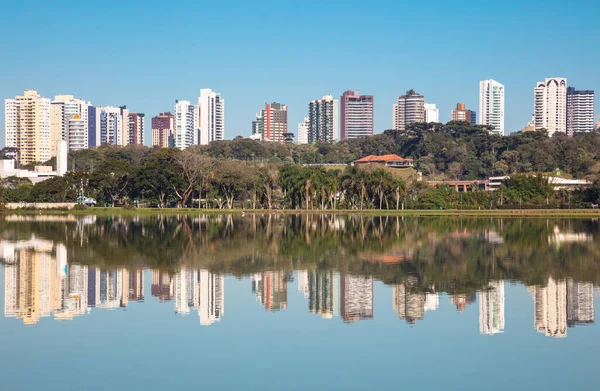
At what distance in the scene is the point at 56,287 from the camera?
22.1m

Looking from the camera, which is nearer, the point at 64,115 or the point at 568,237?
the point at 568,237

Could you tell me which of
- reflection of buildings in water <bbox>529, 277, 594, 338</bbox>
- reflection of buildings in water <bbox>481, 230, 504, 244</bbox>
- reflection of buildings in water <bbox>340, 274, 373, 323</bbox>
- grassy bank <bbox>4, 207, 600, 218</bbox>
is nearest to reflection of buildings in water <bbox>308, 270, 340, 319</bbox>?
reflection of buildings in water <bbox>340, 274, 373, 323</bbox>

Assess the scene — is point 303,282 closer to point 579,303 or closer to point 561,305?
point 561,305

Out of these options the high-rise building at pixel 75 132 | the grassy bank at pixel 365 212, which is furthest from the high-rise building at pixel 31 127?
the grassy bank at pixel 365 212

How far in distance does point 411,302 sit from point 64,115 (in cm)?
17850

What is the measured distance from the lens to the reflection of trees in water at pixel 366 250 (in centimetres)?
2586

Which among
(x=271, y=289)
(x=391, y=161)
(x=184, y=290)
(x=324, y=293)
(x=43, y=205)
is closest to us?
(x=324, y=293)

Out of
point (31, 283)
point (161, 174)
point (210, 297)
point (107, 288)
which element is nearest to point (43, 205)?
point (161, 174)

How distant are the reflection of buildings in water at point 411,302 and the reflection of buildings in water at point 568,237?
18.3 m

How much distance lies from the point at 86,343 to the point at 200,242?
22.1m

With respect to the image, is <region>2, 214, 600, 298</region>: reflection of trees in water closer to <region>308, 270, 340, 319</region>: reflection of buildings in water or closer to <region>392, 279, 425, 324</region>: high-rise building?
<region>392, 279, 425, 324</region>: high-rise building

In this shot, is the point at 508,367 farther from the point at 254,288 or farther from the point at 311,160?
the point at 311,160

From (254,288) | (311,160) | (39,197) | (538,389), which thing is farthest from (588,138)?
(538,389)

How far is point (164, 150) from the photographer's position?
80.6 metres
